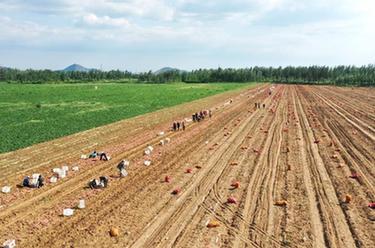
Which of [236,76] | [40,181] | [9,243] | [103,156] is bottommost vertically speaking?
[236,76]

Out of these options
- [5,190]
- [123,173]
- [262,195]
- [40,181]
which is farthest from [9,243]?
[262,195]

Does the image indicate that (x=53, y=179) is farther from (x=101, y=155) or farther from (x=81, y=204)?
(x=101, y=155)

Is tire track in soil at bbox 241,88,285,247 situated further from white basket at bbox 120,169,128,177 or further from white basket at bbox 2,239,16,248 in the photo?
white basket at bbox 2,239,16,248

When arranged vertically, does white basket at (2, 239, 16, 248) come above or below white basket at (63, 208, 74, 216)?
above

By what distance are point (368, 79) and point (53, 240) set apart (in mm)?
132469

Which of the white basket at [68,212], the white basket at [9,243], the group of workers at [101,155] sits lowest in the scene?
the group of workers at [101,155]

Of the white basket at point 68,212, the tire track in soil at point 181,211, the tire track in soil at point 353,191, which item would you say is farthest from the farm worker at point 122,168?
the tire track in soil at point 353,191

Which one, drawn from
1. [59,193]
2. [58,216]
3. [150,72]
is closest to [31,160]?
[59,193]

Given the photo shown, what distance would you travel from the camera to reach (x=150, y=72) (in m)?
Answer: 196

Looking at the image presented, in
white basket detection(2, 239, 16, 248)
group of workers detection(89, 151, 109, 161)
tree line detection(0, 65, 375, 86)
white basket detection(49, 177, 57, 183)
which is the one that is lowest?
tree line detection(0, 65, 375, 86)

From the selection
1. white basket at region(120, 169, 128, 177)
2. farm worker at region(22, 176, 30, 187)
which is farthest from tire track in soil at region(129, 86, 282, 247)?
farm worker at region(22, 176, 30, 187)

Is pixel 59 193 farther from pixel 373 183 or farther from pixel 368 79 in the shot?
pixel 368 79

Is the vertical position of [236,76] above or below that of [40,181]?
below

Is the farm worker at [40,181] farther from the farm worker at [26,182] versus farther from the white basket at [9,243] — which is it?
the white basket at [9,243]
